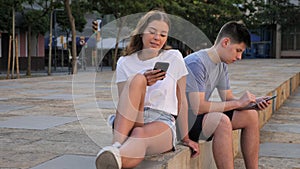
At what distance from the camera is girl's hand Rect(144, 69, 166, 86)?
2859 millimetres

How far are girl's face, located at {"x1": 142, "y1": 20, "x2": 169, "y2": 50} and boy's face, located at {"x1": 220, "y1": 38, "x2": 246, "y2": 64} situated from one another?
67 centimetres

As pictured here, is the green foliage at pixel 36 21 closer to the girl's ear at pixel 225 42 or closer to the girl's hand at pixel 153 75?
the girl's ear at pixel 225 42

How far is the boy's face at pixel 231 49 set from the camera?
3.66 metres

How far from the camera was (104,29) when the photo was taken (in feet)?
12.4

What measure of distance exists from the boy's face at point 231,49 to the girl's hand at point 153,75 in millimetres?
976

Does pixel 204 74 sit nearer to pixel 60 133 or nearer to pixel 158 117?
pixel 158 117

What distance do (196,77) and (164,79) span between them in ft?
1.73

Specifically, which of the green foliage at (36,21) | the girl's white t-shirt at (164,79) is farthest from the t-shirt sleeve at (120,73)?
the green foliage at (36,21)

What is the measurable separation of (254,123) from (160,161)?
1.28 metres

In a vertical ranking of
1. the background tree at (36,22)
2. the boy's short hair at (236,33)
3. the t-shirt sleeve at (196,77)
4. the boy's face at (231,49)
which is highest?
the background tree at (36,22)

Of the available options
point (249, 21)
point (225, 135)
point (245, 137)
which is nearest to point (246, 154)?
point (245, 137)

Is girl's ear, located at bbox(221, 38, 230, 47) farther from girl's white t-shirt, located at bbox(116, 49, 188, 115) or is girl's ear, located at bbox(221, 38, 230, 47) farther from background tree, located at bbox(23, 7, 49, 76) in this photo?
background tree, located at bbox(23, 7, 49, 76)

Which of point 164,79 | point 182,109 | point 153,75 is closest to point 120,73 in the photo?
point 164,79

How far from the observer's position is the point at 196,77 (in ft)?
11.9
